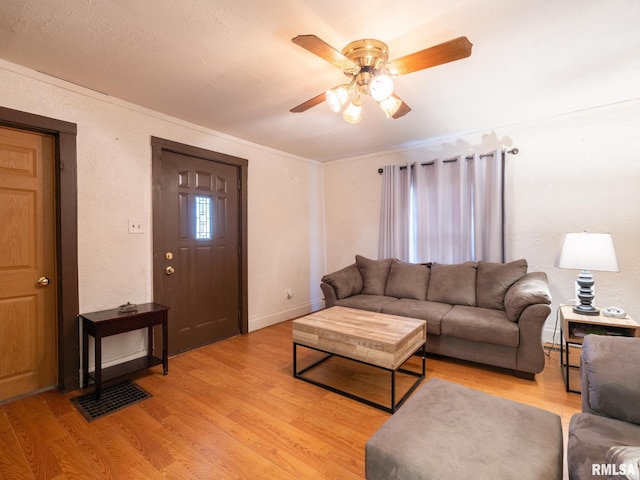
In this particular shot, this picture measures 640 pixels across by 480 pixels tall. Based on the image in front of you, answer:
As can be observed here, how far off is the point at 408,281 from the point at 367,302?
61 centimetres

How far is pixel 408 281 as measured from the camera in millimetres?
3635

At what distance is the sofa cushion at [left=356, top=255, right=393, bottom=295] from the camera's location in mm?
3809

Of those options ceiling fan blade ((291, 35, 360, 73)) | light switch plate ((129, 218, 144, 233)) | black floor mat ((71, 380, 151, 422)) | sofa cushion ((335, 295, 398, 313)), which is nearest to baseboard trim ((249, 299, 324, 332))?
sofa cushion ((335, 295, 398, 313))

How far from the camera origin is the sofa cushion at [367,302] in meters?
3.28

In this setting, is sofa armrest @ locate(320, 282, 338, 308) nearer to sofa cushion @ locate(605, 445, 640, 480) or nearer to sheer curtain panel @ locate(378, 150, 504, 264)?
sheer curtain panel @ locate(378, 150, 504, 264)

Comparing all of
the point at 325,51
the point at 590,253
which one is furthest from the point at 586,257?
the point at 325,51

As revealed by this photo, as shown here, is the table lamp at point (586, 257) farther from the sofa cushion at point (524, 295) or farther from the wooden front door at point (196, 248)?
the wooden front door at point (196, 248)

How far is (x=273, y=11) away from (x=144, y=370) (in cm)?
296

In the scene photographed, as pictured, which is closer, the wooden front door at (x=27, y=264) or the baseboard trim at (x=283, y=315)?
the wooden front door at (x=27, y=264)

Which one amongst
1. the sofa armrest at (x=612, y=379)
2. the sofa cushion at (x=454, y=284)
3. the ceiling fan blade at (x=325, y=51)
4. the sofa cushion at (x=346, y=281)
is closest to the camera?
the sofa armrest at (x=612, y=379)

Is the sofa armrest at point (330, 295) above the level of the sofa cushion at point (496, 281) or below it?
below

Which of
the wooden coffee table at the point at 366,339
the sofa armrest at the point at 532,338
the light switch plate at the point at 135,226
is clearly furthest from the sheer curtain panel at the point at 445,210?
the light switch plate at the point at 135,226

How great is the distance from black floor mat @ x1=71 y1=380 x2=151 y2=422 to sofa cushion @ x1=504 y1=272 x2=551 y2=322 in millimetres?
3039

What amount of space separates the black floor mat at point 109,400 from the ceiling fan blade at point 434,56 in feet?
9.43
